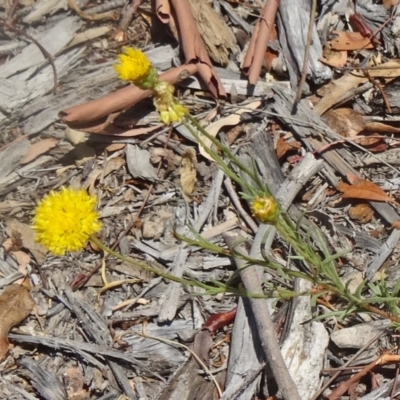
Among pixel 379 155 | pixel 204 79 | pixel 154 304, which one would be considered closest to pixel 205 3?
pixel 204 79

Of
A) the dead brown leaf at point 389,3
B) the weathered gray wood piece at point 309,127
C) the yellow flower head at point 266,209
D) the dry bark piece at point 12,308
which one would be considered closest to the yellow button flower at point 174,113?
the yellow flower head at point 266,209

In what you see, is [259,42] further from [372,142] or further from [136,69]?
[136,69]

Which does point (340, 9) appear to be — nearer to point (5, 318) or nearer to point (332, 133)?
point (332, 133)

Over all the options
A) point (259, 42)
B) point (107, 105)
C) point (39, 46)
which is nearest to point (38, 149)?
point (107, 105)

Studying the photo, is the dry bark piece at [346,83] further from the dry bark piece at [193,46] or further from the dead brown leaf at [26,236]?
the dead brown leaf at [26,236]

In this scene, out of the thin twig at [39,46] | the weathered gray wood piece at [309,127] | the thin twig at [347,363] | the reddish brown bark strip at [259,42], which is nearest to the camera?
the thin twig at [347,363]

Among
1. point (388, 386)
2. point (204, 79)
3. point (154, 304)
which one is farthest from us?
point (204, 79)
